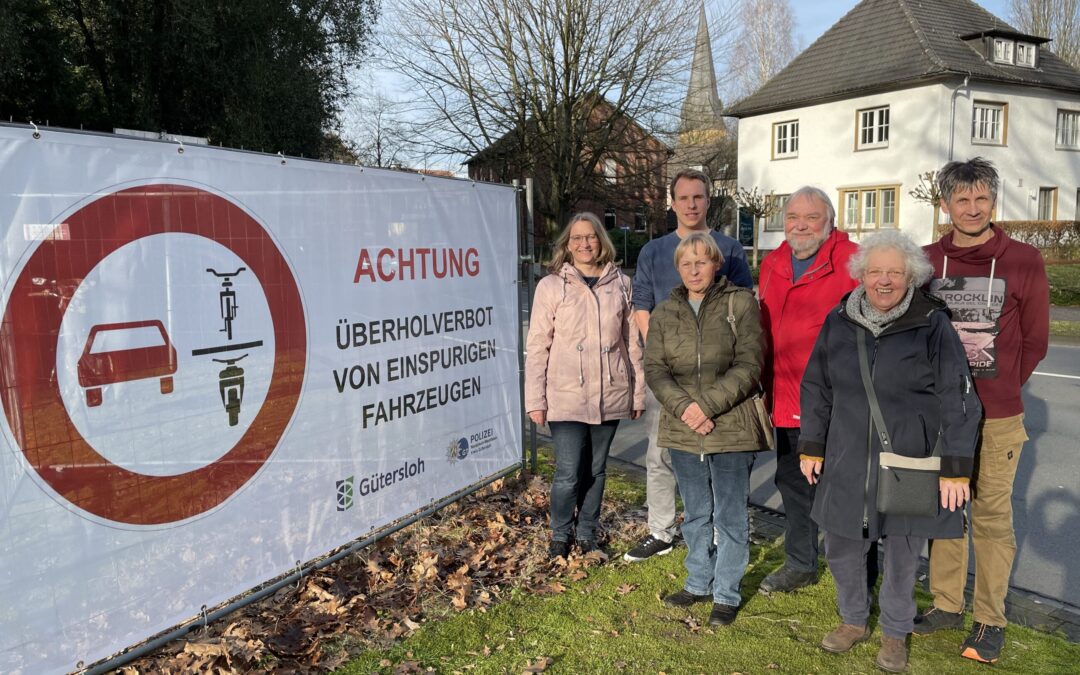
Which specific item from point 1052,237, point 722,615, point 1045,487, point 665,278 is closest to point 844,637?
→ point 722,615

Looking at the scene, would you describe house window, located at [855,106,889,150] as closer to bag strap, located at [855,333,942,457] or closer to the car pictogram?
bag strap, located at [855,333,942,457]

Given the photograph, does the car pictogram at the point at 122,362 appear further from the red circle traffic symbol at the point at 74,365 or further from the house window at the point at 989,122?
the house window at the point at 989,122

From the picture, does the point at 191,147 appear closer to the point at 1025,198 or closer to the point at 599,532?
the point at 599,532

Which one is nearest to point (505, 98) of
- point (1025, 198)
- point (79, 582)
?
point (1025, 198)

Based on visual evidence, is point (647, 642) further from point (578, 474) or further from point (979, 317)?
point (979, 317)

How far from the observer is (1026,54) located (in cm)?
3275

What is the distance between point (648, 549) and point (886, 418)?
1842mm

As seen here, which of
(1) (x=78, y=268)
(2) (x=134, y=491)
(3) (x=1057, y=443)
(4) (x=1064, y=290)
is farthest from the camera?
(4) (x=1064, y=290)

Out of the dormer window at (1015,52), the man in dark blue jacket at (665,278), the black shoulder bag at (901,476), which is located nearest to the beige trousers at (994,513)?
the black shoulder bag at (901,476)

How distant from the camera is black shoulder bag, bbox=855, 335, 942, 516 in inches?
135

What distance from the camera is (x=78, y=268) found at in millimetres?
2820

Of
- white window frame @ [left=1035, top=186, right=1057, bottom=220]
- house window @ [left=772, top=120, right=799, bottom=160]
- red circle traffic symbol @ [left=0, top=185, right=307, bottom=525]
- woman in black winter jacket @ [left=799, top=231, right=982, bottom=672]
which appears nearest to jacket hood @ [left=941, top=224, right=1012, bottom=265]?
woman in black winter jacket @ [left=799, top=231, right=982, bottom=672]

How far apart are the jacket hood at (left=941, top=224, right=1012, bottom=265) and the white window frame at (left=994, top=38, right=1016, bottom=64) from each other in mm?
33816

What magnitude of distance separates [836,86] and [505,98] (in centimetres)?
1521
